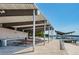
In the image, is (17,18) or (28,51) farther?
(17,18)

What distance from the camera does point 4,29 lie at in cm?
801

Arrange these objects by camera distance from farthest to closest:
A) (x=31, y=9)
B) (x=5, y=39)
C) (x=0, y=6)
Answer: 1. (x=5, y=39)
2. (x=31, y=9)
3. (x=0, y=6)

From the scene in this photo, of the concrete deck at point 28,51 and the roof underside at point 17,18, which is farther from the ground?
the roof underside at point 17,18

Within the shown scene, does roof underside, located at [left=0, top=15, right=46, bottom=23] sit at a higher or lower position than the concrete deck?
higher

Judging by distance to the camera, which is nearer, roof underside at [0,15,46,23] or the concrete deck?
the concrete deck

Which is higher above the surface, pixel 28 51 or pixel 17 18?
pixel 17 18

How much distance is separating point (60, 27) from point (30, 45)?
3.68 feet

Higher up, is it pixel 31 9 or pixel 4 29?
pixel 31 9

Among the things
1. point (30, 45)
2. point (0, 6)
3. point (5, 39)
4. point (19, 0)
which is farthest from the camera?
point (5, 39)

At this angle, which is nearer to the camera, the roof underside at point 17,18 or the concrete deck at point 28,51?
the concrete deck at point 28,51

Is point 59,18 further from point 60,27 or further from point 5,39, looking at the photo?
point 5,39
